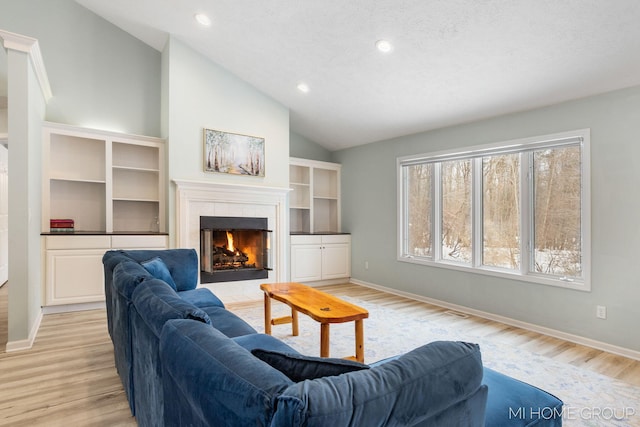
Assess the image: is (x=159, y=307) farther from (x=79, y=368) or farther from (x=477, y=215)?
(x=477, y=215)

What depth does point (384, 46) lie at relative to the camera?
336cm

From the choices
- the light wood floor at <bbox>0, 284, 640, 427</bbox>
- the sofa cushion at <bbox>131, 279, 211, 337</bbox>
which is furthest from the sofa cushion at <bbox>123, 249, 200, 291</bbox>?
the sofa cushion at <bbox>131, 279, 211, 337</bbox>

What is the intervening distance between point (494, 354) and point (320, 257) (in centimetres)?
321

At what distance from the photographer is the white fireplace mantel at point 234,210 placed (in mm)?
4371

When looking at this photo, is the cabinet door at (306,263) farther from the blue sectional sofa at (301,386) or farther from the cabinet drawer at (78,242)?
the blue sectional sofa at (301,386)

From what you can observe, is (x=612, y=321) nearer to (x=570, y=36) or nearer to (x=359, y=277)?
(x=570, y=36)

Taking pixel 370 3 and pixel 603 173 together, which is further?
Answer: pixel 603 173

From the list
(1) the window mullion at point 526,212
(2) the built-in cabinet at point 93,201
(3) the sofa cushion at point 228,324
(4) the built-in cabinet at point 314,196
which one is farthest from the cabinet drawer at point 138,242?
(1) the window mullion at point 526,212

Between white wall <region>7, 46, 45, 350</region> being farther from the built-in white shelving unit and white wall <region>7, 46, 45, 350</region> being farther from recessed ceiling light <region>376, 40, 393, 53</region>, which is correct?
recessed ceiling light <region>376, 40, 393, 53</region>

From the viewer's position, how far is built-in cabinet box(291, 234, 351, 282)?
Answer: 5.50 meters

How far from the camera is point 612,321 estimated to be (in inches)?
121

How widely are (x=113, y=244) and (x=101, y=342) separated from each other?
1382mm

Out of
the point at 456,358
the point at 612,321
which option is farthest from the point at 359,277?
the point at 456,358

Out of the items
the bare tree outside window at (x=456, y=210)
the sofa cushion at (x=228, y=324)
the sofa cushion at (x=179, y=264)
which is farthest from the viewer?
the bare tree outside window at (x=456, y=210)
